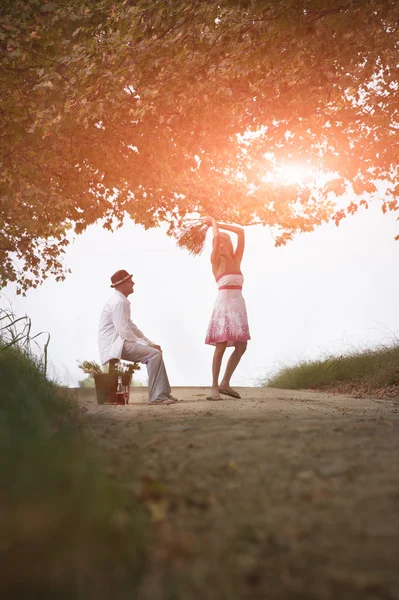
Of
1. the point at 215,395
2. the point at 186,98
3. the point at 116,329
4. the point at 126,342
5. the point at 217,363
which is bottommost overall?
the point at 215,395

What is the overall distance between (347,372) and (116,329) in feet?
22.2

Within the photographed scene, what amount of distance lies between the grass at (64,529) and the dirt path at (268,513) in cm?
9

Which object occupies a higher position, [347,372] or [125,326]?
[125,326]

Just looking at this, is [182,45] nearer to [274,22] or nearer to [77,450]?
[274,22]

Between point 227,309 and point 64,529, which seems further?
point 227,309

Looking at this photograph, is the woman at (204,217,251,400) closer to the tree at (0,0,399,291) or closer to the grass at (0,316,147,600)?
the tree at (0,0,399,291)

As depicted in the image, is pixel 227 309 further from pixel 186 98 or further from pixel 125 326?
pixel 186 98

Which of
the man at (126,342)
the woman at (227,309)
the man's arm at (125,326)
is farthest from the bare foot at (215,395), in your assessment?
the man's arm at (125,326)

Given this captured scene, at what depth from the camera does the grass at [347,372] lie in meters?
11.9

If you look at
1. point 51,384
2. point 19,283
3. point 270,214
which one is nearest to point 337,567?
point 51,384

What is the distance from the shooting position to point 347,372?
44.5 ft

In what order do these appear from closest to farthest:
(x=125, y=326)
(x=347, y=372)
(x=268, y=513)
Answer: (x=268, y=513)
(x=125, y=326)
(x=347, y=372)

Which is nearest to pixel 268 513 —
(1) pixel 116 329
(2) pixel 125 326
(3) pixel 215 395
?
(3) pixel 215 395

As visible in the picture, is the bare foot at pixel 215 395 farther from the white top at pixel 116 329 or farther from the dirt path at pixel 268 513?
the dirt path at pixel 268 513
